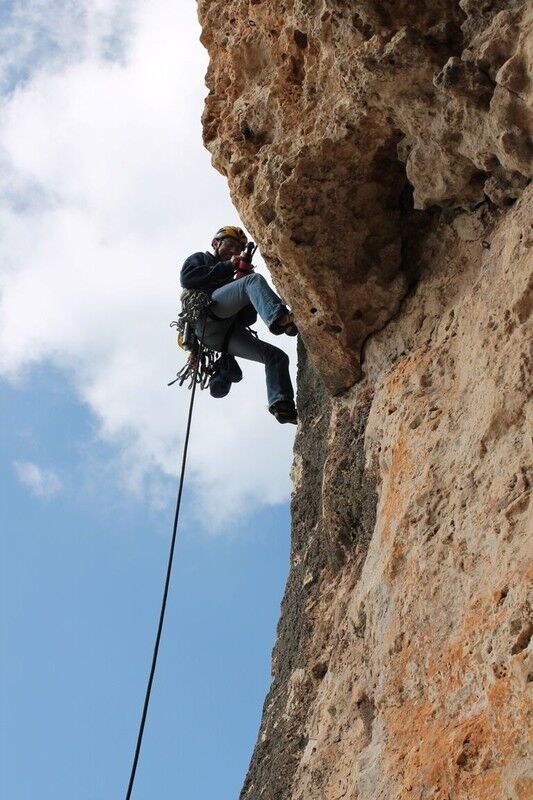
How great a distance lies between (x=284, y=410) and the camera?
23.0ft

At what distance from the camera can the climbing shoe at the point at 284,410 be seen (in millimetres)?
6992

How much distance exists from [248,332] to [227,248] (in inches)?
27.4

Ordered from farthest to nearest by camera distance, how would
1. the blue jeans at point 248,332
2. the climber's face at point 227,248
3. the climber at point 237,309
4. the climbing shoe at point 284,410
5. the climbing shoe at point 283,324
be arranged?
the climber's face at point 227,248 < the climbing shoe at point 284,410 < the climber at point 237,309 < the blue jeans at point 248,332 < the climbing shoe at point 283,324

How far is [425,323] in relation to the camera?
509cm

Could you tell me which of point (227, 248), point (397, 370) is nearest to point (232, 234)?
point (227, 248)

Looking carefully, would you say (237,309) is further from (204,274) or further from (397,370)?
(397,370)

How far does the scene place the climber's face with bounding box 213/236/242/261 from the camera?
Result: 7988 millimetres

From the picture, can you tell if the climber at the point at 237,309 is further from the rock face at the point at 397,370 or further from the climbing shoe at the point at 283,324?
the rock face at the point at 397,370

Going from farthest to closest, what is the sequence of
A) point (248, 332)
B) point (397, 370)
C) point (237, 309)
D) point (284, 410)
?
point (248, 332), point (237, 309), point (284, 410), point (397, 370)

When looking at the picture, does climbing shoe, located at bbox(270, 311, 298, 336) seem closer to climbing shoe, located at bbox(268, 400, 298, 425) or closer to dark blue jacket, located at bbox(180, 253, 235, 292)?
climbing shoe, located at bbox(268, 400, 298, 425)

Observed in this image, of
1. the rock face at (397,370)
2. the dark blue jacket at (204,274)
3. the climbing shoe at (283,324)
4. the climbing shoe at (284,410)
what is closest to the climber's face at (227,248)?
the dark blue jacket at (204,274)

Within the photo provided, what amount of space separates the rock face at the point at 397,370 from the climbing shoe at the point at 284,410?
60cm

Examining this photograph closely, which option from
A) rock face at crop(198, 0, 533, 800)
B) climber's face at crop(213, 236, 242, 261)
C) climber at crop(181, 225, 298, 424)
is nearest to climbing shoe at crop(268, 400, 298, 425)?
climber at crop(181, 225, 298, 424)

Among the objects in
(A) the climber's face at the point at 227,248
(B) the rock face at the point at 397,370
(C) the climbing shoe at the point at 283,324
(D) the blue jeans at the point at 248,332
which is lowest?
(B) the rock face at the point at 397,370
